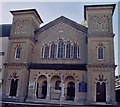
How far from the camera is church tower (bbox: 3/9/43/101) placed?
21.8 m

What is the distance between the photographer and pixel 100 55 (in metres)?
21.4

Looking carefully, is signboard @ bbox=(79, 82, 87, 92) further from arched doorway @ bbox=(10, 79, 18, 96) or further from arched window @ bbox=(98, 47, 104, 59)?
arched doorway @ bbox=(10, 79, 18, 96)

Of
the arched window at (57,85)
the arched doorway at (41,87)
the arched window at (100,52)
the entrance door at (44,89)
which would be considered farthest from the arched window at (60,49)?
the arched window at (100,52)

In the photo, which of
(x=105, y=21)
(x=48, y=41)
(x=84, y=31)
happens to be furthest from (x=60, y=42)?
(x=105, y=21)

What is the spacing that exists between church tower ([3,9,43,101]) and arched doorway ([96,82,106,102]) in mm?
8261

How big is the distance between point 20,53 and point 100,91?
10.5 meters

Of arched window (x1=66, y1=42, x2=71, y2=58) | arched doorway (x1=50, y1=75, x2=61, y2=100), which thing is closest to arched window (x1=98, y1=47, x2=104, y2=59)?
arched window (x1=66, y1=42, x2=71, y2=58)

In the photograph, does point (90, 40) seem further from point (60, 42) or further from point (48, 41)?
point (48, 41)

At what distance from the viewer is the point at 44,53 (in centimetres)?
2373

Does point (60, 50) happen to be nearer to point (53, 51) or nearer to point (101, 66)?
point (53, 51)

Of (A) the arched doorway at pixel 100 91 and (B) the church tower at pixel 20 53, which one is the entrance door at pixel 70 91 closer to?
(A) the arched doorway at pixel 100 91

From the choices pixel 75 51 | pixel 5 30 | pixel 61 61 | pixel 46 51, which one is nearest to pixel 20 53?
pixel 46 51

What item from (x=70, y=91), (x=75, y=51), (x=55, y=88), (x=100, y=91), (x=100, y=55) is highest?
(x=75, y=51)

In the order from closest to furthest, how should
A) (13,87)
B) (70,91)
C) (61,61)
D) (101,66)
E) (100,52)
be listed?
(101,66) → (100,52) → (70,91) → (13,87) → (61,61)
